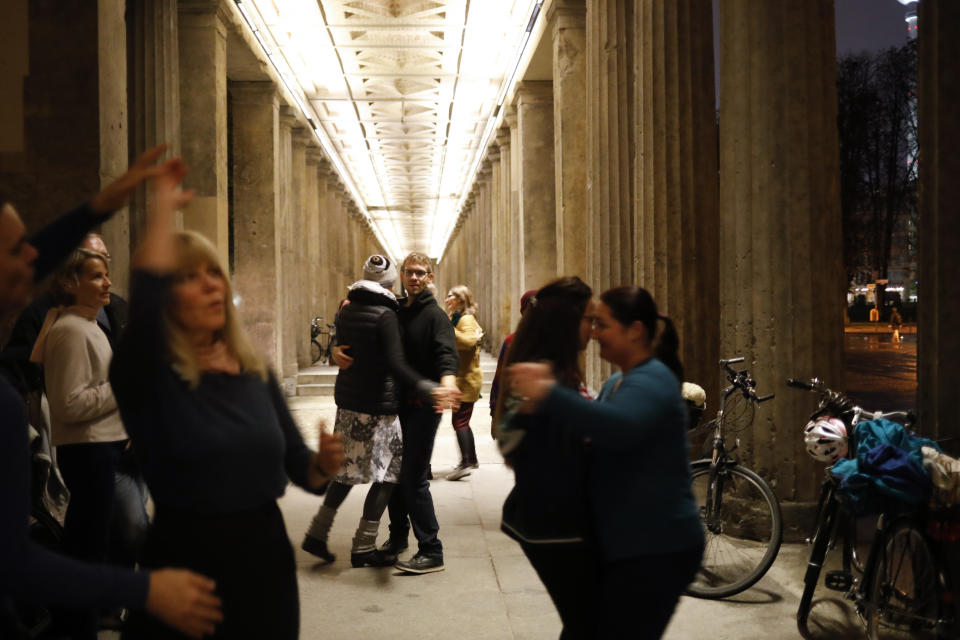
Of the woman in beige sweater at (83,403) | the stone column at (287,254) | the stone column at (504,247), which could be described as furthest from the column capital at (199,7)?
the woman in beige sweater at (83,403)

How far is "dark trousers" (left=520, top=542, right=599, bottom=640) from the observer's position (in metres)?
2.89

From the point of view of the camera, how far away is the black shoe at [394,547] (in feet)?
21.7

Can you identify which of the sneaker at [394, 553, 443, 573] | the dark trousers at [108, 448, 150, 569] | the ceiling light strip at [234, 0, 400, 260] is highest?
the ceiling light strip at [234, 0, 400, 260]

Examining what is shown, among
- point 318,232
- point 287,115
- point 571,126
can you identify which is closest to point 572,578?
point 571,126

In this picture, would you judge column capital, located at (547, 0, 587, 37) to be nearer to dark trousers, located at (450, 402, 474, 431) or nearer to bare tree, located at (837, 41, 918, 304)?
dark trousers, located at (450, 402, 474, 431)

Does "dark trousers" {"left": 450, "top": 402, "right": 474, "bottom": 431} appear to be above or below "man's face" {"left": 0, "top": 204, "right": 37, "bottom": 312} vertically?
below

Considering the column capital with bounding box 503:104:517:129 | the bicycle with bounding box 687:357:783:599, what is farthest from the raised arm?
the column capital with bounding box 503:104:517:129

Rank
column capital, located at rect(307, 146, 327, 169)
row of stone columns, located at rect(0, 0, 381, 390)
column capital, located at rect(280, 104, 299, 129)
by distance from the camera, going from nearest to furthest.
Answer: row of stone columns, located at rect(0, 0, 381, 390) < column capital, located at rect(280, 104, 299, 129) < column capital, located at rect(307, 146, 327, 169)

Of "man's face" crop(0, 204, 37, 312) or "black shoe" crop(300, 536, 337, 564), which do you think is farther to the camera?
"black shoe" crop(300, 536, 337, 564)

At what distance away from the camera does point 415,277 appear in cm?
660

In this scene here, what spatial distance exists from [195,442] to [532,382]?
36.0 inches

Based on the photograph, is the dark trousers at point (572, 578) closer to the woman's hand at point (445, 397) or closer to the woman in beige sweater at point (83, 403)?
the woman in beige sweater at point (83, 403)

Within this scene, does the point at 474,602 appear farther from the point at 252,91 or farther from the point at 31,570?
the point at 252,91

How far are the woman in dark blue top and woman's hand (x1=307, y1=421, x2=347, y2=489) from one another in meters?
0.71
